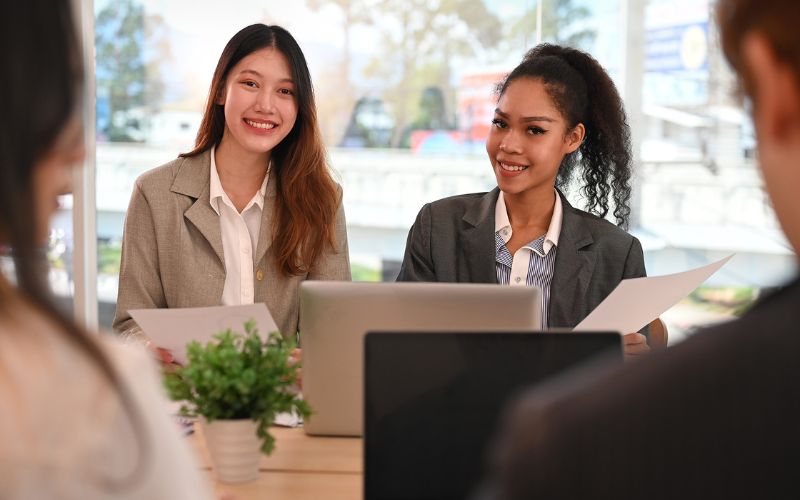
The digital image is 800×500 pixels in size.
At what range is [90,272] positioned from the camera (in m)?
4.50

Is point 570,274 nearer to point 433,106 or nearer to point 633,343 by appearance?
point 633,343

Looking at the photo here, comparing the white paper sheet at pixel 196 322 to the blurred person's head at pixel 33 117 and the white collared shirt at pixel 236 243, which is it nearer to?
the white collared shirt at pixel 236 243

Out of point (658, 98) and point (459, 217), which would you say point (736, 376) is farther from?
point (658, 98)

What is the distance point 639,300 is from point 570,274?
538mm

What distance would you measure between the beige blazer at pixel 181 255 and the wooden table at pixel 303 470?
0.70 meters

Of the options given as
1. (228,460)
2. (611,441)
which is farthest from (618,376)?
(228,460)

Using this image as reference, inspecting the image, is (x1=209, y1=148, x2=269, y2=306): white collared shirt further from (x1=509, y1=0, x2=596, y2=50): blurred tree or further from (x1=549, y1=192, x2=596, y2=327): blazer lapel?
(x1=509, y1=0, x2=596, y2=50): blurred tree

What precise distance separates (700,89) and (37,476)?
12.2ft

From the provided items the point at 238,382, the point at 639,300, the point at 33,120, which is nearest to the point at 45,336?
the point at 33,120

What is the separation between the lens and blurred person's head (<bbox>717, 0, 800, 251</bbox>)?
60 centimetres

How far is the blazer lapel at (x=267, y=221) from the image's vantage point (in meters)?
2.55

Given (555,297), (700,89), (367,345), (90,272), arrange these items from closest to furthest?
(367,345) → (555,297) → (700,89) → (90,272)

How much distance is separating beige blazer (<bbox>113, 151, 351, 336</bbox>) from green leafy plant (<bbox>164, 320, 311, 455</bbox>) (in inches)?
37.3

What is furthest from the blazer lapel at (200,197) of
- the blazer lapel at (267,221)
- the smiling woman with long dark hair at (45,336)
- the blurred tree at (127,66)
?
the blurred tree at (127,66)
